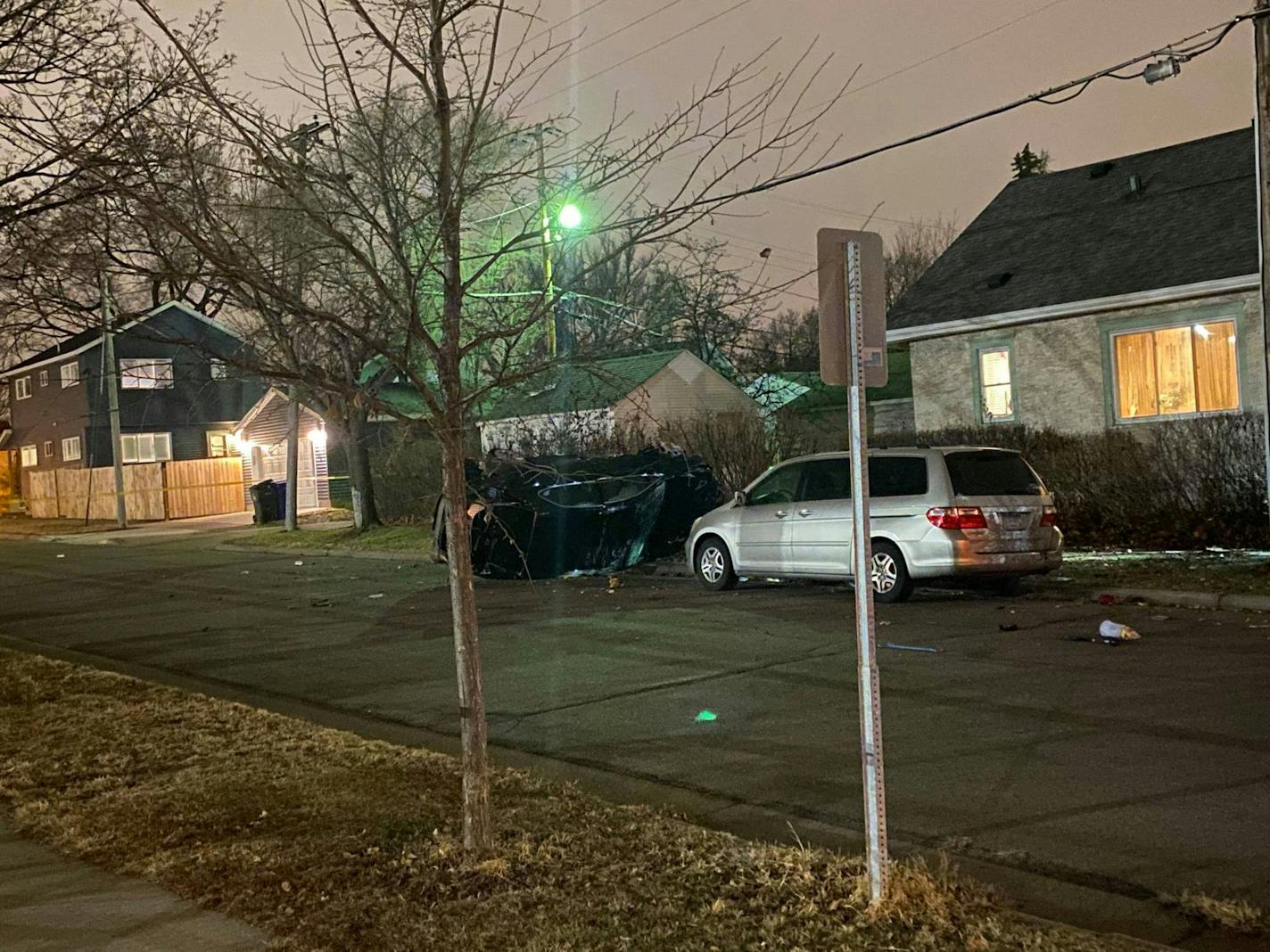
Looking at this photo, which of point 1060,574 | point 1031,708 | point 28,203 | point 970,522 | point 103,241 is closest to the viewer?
point 103,241

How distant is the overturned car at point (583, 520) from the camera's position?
61.3ft

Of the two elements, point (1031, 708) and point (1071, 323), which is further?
point (1071, 323)

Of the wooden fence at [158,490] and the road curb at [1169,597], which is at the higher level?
the wooden fence at [158,490]

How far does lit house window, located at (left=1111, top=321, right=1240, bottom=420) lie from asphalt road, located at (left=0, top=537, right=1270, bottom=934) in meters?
7.88

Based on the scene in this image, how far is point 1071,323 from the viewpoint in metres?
21.2

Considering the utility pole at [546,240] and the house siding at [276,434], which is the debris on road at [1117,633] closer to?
the utility pole at [546,240]

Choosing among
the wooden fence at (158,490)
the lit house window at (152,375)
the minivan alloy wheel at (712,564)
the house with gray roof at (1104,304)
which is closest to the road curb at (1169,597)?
the minivan alloy wheel at (712,564)

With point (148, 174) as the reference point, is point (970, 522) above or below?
below

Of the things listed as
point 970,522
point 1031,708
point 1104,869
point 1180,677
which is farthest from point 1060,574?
point 1104,869

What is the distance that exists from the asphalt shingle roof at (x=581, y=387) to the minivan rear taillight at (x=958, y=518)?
3.46 m

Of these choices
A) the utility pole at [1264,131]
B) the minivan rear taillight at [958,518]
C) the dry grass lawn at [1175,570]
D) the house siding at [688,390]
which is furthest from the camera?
the house siding at [688,390]

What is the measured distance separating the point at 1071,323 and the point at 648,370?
15.3m

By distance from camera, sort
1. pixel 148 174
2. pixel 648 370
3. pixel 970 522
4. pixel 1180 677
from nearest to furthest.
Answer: pixel 148 174, pixel 1180 677, pixel 970 522, pixel 648 370

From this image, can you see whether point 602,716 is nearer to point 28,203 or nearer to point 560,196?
point 560,196
